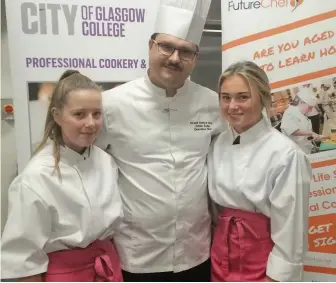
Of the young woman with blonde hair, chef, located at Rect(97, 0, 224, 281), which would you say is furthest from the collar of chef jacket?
the young woman with blonde hair

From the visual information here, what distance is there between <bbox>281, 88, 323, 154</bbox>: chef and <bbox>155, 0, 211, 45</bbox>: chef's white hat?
636 millimetres

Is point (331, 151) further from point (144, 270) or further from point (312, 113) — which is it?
point (144, 270)

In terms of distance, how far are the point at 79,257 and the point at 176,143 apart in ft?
1.89

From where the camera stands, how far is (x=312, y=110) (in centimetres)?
187

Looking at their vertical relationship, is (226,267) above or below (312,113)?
below

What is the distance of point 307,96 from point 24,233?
1.43 metres

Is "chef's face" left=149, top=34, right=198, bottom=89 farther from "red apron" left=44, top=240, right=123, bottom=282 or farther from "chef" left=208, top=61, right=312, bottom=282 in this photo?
"red apron" left=44, top=240, right=123, bottom=282

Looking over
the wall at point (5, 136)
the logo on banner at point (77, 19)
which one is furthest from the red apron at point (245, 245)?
the wall at point (5, 136)

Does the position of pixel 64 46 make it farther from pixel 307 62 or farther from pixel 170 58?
pixel 307 62

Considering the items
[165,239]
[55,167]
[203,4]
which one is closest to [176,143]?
[165,239]

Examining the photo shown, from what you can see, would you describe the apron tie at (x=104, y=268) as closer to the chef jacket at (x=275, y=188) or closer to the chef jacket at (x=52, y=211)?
the chef jacket at (x=52, y=211)

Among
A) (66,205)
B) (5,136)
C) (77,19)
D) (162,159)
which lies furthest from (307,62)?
(5,136)

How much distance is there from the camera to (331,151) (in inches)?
72.8

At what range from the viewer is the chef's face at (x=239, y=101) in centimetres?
139
